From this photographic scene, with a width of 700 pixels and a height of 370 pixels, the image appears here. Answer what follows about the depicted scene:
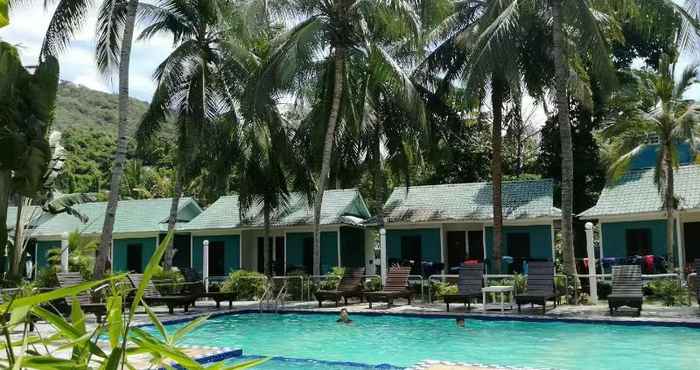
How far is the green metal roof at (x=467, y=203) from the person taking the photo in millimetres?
23203

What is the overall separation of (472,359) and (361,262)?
704 inches

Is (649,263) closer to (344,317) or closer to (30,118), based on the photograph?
(344,317)

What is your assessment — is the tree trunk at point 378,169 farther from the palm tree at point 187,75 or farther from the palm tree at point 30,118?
the palm tree at point 30,118

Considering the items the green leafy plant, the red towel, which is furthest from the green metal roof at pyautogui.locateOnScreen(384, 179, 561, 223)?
the green leafy plant

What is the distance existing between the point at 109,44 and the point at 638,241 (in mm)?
17507

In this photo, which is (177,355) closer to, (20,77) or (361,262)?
(20,77)

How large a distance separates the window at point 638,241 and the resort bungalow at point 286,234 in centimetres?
949

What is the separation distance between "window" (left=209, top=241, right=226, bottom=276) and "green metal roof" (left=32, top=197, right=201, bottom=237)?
7.25 ft

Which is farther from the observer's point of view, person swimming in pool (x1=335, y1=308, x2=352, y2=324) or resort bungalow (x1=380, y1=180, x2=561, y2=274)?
resort bungalow (x1=380, y1=180, x2=561, y2=274)

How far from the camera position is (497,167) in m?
21.2

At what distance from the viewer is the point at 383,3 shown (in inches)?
746

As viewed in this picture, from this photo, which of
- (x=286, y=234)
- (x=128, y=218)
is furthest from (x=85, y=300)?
(x=128, y=218)

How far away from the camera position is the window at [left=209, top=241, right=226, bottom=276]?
2836 centimetres

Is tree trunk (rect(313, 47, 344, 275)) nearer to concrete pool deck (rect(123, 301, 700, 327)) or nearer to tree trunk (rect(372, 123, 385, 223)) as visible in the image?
concrete pool deck (rect(123, 301, 700, 327))
